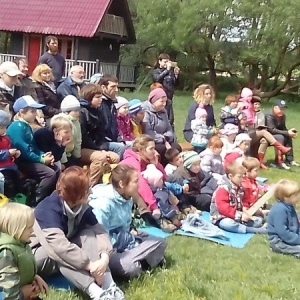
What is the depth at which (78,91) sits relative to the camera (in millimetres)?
8500

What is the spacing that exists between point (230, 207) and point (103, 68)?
70.9 ft

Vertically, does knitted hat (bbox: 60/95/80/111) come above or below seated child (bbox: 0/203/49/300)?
above

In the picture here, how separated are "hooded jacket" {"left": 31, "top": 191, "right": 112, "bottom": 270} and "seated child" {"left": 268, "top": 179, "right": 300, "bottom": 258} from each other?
2.12 meters

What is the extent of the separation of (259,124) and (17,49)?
21483 millimetres

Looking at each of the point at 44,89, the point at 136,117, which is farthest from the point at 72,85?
the point at 136,117

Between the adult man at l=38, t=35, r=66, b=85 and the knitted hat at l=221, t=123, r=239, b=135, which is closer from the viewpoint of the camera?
the knitted hat at l=221, t=123, r=239, b=135

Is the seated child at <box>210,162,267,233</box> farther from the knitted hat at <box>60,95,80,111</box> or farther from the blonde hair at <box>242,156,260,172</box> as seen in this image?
the knitted hat at <box>60,95,80,111</box>

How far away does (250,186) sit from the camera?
784cm

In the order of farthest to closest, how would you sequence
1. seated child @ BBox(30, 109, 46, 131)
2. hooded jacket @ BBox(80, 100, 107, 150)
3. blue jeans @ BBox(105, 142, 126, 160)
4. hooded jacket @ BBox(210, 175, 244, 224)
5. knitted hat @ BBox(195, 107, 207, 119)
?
1. knitted hat @ BBox(195, 107, 207, 119)
2. blue jeans @ BBox(105, 142, 126, 160)
3. hooded jacket @ BBox(80, 100, 107, 150)
4. hooded jacket @ BBox(210, 175, 244, 224)
5. seated child @ BBox(30, 109, 46, 131)

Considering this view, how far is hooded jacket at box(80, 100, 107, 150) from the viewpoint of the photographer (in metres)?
7.81

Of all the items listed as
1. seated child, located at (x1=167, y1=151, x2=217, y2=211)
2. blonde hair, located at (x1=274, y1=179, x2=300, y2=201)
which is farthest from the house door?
blonde hair, located at (x1=274, y1=179, x2=300, y2=201)

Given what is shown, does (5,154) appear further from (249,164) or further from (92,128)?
(249,164)

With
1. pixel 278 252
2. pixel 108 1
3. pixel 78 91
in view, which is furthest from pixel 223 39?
pixel 278 252

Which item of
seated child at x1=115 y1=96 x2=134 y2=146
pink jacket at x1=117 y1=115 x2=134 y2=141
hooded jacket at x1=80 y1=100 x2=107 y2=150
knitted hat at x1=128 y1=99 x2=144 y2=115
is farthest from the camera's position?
knitted hat at x1=128 y1=99 x2=144 y2=115
